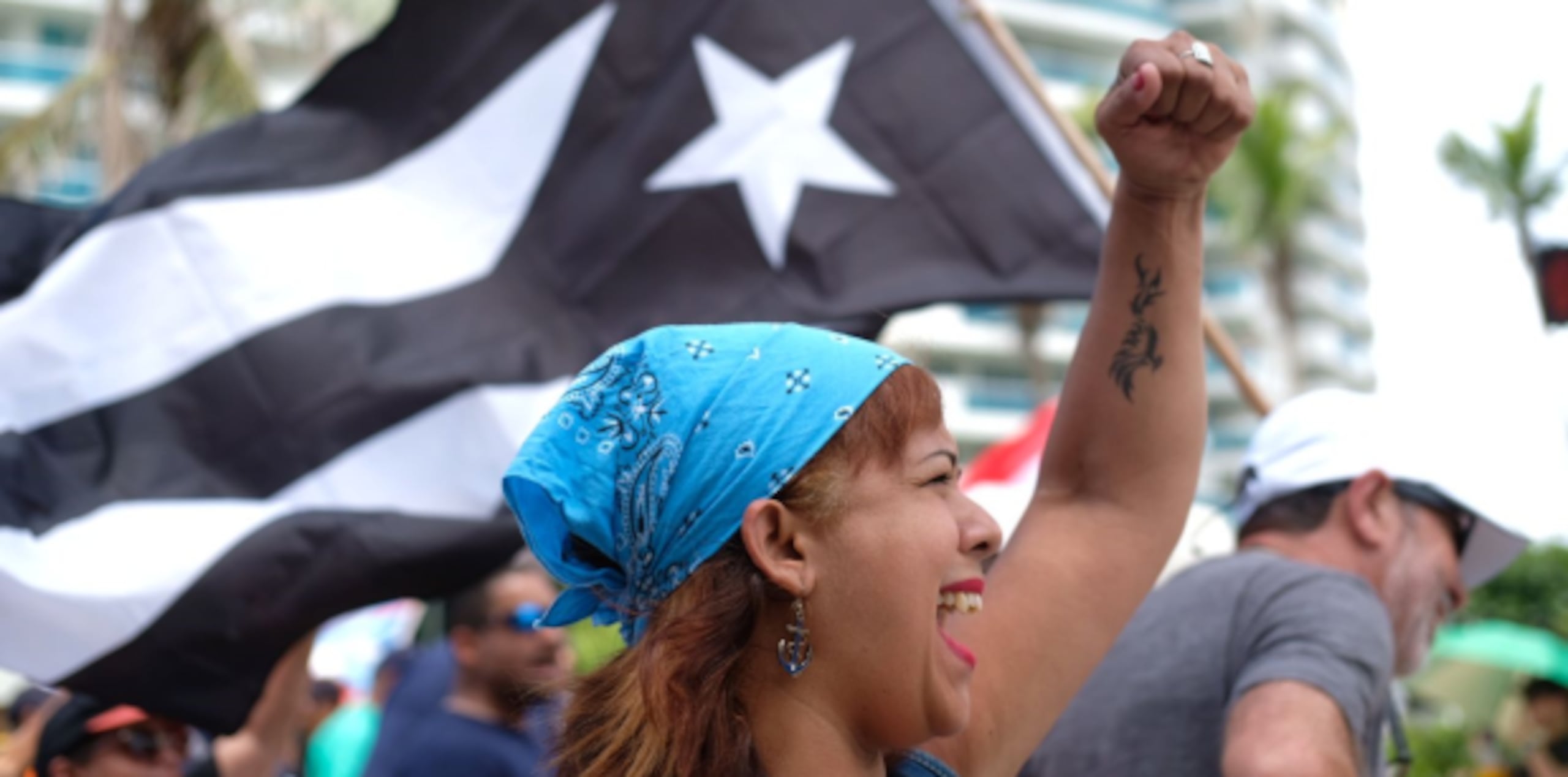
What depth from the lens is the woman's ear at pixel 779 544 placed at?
1.85 m

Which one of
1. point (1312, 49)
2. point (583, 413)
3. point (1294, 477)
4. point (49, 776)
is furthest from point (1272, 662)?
point (1312, 49)

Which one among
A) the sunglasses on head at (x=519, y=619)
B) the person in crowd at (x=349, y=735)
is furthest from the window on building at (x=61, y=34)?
the sunglasses on head at (x=519, y=619)

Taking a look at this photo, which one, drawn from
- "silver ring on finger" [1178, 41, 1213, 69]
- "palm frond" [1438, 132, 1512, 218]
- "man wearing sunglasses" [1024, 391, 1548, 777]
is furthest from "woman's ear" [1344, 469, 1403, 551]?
"palm frond" [1438, 132, 1512, 218]

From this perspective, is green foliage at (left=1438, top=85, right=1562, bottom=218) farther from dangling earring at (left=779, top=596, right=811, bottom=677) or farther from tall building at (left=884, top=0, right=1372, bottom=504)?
dangling earring at (left=779, top=596, right=811, bottom=677)

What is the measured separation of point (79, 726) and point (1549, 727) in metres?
5.04

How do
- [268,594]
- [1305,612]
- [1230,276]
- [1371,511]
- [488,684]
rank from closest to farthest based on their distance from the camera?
1. [1305,612]
2. [1371,511]
3. [268,594]
4. [488,684]
5. [1230,276]

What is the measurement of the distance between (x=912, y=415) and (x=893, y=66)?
8.20ft

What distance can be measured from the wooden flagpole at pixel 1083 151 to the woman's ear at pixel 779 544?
80.5 inches

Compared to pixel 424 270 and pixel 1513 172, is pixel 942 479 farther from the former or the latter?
pixel 1513 172

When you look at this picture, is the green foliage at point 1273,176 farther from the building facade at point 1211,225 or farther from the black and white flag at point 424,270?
the black and white flag at point 424,270

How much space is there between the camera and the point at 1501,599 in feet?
73.8

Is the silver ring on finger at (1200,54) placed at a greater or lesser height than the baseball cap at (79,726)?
greater

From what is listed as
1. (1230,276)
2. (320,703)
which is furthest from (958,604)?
(1230,276)

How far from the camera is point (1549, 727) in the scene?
6.50 meters
